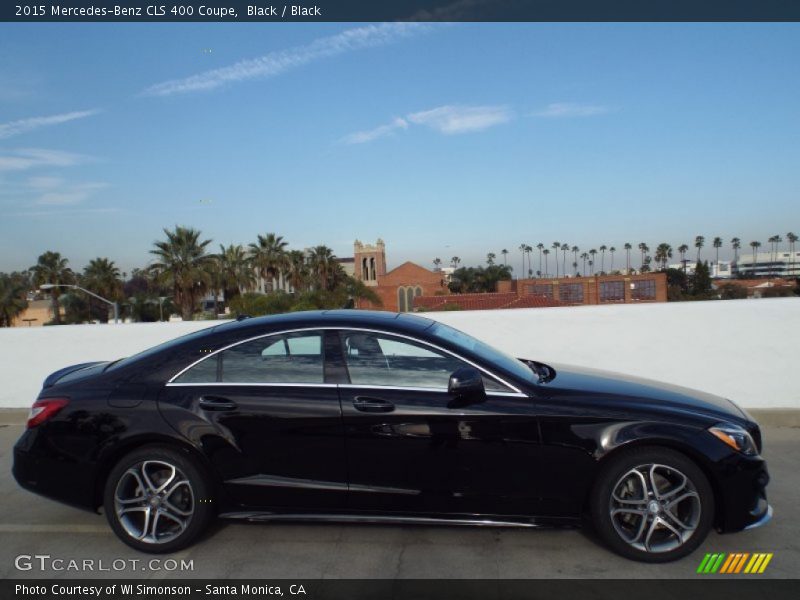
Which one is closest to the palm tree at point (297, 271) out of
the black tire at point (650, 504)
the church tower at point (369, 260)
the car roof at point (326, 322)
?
the church tower at point (369, 260)

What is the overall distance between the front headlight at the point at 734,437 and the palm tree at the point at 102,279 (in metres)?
56.7

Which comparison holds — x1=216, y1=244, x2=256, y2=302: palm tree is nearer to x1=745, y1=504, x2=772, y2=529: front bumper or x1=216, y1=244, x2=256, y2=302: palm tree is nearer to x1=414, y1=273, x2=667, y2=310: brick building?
x1=414, y1=273, x2=667, y2=310: brick building

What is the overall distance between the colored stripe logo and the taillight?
152 inches

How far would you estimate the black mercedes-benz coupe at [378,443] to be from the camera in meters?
3.48

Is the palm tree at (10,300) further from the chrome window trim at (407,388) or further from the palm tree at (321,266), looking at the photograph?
the chrome window trim at (407,388)

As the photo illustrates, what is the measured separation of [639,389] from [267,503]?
237 centimetres

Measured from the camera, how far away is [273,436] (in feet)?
11.9

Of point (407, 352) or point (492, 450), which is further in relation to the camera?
point (407, 352)

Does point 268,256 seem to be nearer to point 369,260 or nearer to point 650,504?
point 369,260

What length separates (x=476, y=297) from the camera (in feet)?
140
